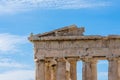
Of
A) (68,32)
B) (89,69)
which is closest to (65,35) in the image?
(68,32)

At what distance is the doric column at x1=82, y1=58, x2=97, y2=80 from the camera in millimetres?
114000

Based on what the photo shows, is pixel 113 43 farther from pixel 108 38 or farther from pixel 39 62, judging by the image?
pixel 39 62

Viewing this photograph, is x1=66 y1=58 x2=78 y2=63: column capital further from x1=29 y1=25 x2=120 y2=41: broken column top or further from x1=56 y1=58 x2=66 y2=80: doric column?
x1=29 y1=25 x2=120 y2=41: broken column top

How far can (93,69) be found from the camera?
11438 cm

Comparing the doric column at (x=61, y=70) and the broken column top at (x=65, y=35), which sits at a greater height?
the broken column top at (x=65, y=35)

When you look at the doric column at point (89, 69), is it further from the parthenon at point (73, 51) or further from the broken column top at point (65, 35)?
the broken column top at point (65, 35)

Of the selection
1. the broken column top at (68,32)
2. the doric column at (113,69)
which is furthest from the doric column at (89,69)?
the broken column top at (68,32)

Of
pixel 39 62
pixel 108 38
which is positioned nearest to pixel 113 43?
pixel 108 38

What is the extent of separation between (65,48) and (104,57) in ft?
13.0

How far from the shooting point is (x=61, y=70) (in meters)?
114

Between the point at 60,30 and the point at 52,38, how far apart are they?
128cm

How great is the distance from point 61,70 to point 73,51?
7.35ft

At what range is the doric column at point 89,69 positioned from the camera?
114 meters

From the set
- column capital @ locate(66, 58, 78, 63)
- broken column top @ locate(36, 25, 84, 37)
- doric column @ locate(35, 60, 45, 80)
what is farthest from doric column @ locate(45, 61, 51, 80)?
broken column top @ locate(36, 25, 84, 37)
